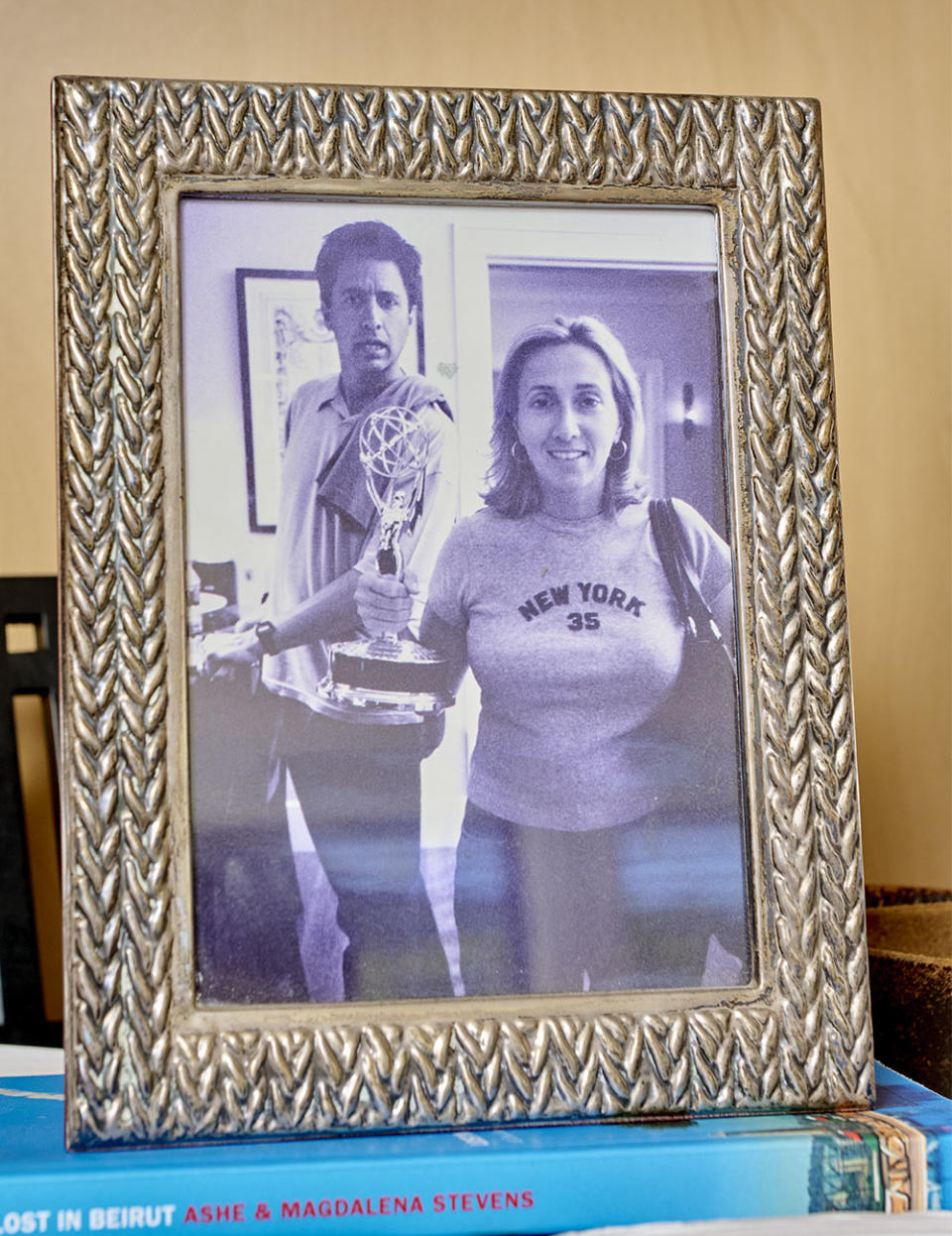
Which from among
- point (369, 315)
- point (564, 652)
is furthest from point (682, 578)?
point (369, 315)

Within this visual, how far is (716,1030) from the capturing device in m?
0.48

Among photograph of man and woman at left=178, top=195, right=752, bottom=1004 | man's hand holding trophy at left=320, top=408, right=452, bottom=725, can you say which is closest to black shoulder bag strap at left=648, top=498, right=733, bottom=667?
photograph of man and woman at left=178, top=195, right=752, bottom=1004

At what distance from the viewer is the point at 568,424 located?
51 centimetres

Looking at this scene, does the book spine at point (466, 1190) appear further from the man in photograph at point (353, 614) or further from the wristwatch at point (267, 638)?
the wristwatch at point (267, 638)

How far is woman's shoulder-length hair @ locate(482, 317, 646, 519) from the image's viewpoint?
0.50 metres

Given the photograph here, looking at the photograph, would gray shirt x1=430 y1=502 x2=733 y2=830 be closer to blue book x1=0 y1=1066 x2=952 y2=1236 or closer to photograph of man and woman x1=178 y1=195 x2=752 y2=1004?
photograph of man and woman x1=178 y1=195 x2=752 y2=1004

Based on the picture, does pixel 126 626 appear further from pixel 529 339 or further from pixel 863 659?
pixel 863 659

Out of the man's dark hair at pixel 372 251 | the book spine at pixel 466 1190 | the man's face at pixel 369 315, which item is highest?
the man's dark hair at pixel 372 251

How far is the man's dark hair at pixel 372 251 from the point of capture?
19.8 inches

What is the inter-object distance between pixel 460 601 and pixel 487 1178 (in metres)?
0.22

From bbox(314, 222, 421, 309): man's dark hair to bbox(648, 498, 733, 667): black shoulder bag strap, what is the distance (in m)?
0.14

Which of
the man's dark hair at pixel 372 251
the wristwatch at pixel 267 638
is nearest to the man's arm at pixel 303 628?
the wristwatch at pixel 267 638

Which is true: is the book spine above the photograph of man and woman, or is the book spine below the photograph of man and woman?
below

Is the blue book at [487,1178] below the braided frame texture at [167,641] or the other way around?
below
